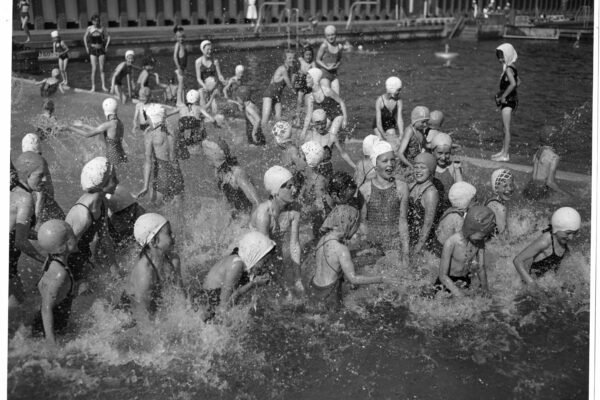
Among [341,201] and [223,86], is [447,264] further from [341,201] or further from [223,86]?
[223,86]

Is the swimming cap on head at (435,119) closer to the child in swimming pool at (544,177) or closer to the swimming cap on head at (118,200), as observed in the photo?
the child in swimming pool at (544,177)

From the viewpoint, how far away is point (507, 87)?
11164mm

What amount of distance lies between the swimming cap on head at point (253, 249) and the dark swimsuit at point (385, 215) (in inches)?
74.2

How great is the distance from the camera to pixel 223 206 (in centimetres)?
846

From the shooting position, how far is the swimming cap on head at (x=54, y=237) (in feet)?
16.8

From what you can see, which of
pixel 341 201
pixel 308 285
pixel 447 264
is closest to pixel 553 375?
pixel 447 264

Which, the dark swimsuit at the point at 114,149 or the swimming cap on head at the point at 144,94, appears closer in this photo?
the dark swimsuit at the point at 114,149

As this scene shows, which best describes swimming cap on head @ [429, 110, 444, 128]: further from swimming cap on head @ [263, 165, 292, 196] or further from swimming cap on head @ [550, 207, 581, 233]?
swimming cap on head @ [263, 165, 292, 196]

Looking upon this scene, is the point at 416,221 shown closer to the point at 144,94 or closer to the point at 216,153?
the point at 216,153

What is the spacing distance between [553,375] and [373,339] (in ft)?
5.15

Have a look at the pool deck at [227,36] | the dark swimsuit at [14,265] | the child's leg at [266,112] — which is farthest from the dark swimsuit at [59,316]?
the pool deck at [227,36]

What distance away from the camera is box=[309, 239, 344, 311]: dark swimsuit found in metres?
6.04

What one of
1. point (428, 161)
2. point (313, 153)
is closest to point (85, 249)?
point (313, 153)

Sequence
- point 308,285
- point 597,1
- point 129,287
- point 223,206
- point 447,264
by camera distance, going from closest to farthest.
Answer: point 597,1 → point 129,287 → point 447,264 → point 308,285 → point 223,206
